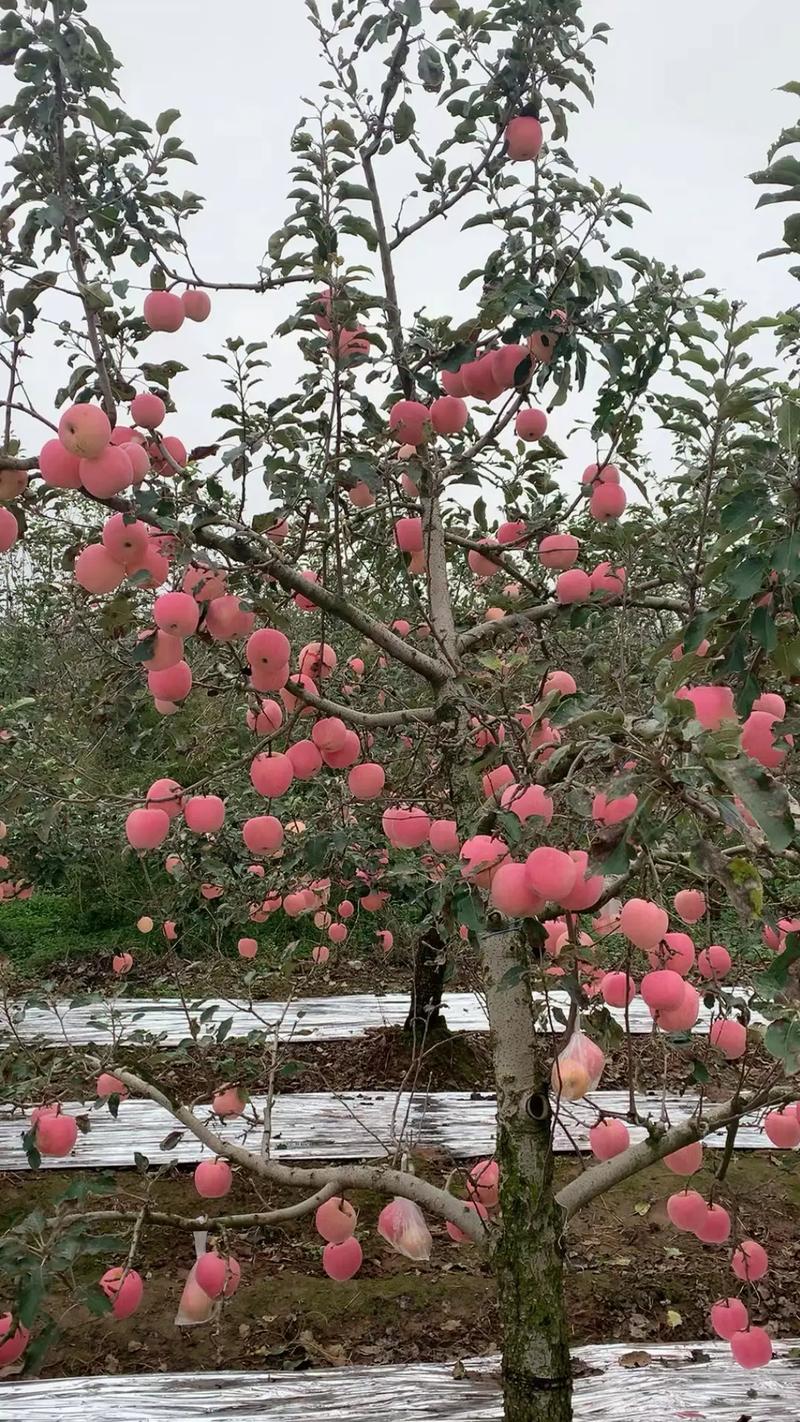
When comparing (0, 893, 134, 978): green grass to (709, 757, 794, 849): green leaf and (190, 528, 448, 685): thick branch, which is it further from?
(709, 757, 794, 849): green leaf

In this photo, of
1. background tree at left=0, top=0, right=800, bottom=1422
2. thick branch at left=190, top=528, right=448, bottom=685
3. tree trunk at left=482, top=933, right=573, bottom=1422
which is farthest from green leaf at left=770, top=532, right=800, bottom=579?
tree trunk at left=482, top=933, right=573, bottom=1422

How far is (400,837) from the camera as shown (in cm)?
218

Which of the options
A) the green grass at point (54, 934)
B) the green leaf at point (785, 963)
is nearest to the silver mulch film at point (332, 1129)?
the green leaf at point (785, 963)

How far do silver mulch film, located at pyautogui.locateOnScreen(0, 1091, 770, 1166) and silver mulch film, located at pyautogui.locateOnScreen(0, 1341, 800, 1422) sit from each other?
1.20m

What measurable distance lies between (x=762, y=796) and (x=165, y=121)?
169 cm

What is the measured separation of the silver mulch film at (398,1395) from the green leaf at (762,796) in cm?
217

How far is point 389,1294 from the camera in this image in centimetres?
312

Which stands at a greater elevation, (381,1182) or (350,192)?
(350,192)

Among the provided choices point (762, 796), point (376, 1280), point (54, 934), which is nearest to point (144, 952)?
point (54, 934)

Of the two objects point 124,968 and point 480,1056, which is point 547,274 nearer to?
point 480,1056

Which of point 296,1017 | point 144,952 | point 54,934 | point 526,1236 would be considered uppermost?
point 54,934

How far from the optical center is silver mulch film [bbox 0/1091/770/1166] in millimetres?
3912

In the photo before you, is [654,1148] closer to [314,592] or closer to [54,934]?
[314,592]

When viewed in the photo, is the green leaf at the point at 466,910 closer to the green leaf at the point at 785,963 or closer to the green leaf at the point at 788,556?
the green leaf at the point at 785,963
